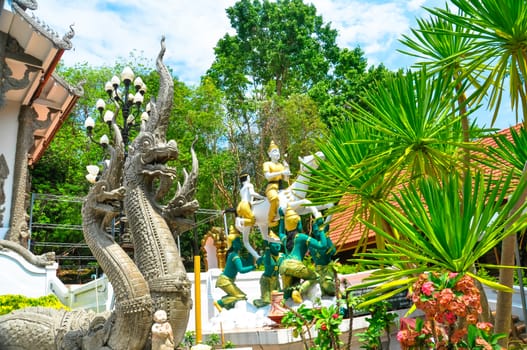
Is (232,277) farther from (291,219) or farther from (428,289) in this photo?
(428,289)

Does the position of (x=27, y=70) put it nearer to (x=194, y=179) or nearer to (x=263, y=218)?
(x=263, y=218)

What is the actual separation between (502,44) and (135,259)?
117 inches

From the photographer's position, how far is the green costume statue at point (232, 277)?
7340mm

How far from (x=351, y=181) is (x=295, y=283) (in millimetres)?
3176

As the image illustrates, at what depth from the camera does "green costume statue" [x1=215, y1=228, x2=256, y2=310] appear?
7.34 metres

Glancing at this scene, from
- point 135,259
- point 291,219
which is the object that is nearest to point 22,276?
point 291,219

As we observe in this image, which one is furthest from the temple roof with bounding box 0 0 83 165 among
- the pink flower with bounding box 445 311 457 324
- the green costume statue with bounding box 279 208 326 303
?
the pink flower with bounding box 445 311 457 324

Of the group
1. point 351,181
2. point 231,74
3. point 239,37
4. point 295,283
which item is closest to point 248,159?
point 231,74

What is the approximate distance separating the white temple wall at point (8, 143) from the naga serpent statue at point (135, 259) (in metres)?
8.13

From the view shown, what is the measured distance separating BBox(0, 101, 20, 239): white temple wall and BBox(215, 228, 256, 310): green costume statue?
611 centimetres

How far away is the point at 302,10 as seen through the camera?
23297mm

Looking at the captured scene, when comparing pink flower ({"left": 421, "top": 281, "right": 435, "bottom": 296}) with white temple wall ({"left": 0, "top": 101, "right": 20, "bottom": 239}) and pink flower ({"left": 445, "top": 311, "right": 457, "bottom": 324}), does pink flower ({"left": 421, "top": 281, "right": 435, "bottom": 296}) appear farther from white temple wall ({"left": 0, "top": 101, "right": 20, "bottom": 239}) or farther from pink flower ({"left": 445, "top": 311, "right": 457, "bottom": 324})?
white temple wall ({"left": 0, "top": 101, "right": 20, "bottom": 239})

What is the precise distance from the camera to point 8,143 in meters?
11.7

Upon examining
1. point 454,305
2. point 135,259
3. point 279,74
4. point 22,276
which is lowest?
point 22,276
